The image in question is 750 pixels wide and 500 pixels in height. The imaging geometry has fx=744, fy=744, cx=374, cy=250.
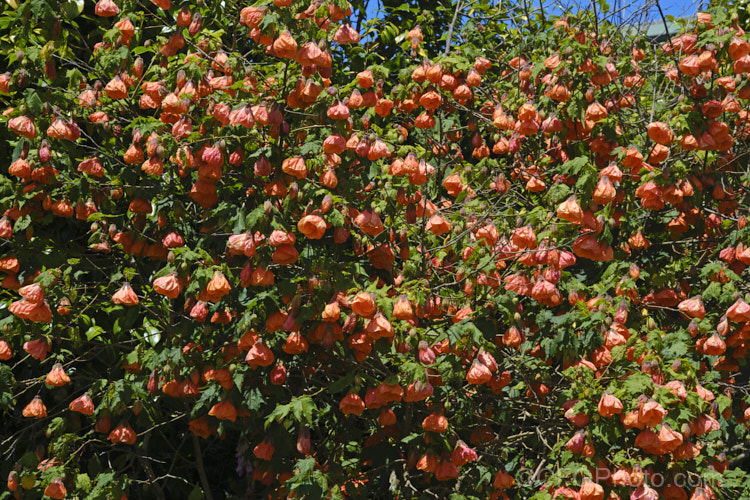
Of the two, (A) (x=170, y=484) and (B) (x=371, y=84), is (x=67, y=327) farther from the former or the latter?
(B) (x=371, y=84)

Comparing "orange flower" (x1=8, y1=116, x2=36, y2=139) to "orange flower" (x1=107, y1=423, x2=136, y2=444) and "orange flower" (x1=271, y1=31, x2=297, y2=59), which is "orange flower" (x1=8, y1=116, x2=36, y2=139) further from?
"orange flower" (x1=107, y1=423, x2=136, y2=444)

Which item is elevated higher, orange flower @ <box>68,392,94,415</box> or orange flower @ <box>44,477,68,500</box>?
orange flower @ <box>68,392,94,415</box>

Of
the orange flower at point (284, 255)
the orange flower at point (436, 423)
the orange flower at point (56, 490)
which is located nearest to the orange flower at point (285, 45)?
the orange flower at point (284, 255)

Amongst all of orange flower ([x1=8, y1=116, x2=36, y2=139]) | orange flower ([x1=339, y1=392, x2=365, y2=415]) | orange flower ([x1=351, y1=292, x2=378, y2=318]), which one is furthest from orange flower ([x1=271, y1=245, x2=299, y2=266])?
orange flower ([x1=8, y1=116, x2=36, y2=139])

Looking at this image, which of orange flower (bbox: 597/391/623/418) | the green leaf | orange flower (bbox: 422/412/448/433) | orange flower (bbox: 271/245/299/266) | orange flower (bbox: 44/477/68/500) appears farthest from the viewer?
the green leaf

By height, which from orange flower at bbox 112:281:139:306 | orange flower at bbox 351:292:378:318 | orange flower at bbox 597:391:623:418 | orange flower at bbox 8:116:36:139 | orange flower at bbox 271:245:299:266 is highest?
orange flower at bbox 8:116:36:139

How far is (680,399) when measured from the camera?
314 centimetres

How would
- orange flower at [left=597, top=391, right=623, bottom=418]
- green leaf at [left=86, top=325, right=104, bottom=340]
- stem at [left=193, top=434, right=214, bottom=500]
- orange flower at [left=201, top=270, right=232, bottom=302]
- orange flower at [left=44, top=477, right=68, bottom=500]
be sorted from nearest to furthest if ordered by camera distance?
1. orange flower at [left=597, top=391, right=623, bottom=418]
2. orange flower at [left=201, top=270, right=232, bottom=302]
3. orange flower at [left=44, top=477, right=68, bottom=500]
4. green leaf at [left=86, top=325, right=104, bottom=340]
5. stem at [left=193, top=434, right=214, bottom=500]

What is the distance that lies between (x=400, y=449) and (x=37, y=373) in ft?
7.76

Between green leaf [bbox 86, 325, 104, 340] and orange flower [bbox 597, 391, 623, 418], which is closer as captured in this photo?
orange flower [bbox 597, 391, 623, 418]

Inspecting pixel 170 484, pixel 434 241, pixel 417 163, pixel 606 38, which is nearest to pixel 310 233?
pixel 417 163

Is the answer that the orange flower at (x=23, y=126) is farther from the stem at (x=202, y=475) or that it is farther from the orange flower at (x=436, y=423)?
the orange flower at (x=436, y=423)

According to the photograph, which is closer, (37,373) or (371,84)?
(371,84)

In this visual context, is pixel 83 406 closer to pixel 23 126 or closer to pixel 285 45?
pixel 23 126
